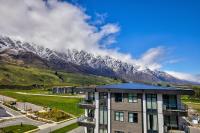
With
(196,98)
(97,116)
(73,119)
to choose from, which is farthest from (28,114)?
(196,98)

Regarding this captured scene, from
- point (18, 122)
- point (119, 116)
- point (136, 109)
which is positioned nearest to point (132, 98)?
point (136, 109)

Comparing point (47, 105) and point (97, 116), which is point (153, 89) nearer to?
point (97, 116)

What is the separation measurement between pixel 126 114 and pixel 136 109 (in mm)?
1951

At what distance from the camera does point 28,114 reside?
261 ft

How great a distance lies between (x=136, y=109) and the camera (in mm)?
40750

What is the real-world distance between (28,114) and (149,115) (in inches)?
1990

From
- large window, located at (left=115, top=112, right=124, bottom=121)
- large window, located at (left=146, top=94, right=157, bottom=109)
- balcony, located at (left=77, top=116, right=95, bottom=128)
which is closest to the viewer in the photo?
large window, located at (left=146, top=94, right=157, bottom=109)

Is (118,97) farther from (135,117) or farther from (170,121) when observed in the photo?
(170,121)

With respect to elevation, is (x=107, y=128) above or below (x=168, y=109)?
below

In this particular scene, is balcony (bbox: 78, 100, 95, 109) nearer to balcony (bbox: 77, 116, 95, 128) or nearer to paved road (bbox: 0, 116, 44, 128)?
balcony (bbox: 77, 116, 95, 128)

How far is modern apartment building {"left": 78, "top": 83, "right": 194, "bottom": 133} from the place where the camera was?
1543 inches

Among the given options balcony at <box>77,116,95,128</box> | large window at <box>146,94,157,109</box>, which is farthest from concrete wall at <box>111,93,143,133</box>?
balcony at <box>77,116,95,128</box>

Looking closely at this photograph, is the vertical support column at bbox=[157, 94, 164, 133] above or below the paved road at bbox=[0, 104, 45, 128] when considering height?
above

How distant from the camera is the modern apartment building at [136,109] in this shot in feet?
129
